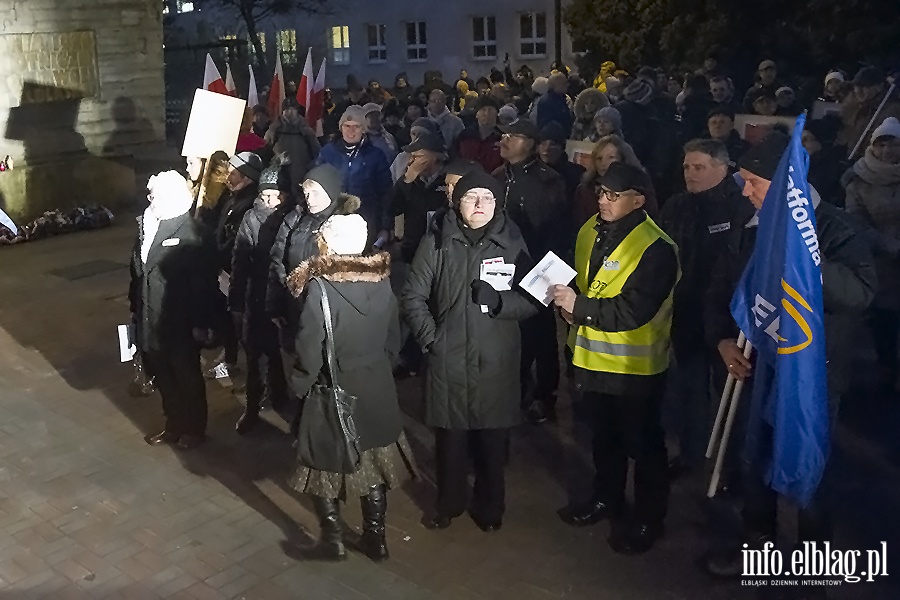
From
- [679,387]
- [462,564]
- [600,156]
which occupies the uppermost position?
[600,156]

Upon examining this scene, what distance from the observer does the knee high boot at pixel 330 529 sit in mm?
4840

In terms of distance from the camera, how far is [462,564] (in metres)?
4.87

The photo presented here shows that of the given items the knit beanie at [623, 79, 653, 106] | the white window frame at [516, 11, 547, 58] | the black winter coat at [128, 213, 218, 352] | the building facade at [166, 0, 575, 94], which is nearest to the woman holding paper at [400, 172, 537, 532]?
the black winter coat at [128, 213, 218, 352]

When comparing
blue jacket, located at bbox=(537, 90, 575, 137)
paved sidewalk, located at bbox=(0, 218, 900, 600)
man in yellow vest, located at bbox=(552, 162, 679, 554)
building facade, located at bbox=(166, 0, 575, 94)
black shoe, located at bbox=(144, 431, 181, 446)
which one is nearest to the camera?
man in yellow vest, located at bbox=(552, 162, 679, 554)

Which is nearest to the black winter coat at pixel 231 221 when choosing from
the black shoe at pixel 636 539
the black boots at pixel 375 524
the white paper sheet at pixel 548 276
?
the black boots at pixel 375 524

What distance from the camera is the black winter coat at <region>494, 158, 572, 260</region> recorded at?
6418 mm

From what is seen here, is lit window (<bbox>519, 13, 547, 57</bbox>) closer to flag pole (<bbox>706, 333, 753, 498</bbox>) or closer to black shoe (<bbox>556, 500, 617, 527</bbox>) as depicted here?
black shoe (<bbox>556, 500, 617, 527</bbox>)

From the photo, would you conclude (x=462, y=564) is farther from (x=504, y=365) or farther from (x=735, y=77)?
(x=735, y=77)

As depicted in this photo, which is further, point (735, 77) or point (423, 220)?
point (735, 77)

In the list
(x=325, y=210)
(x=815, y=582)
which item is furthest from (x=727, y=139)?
(x=815, y=582)

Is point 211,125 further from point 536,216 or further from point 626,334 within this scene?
point 626,334

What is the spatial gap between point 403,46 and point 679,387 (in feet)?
116

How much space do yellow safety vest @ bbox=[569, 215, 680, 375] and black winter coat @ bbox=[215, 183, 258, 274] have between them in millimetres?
3118

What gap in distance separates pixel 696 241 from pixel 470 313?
4.72 feet
